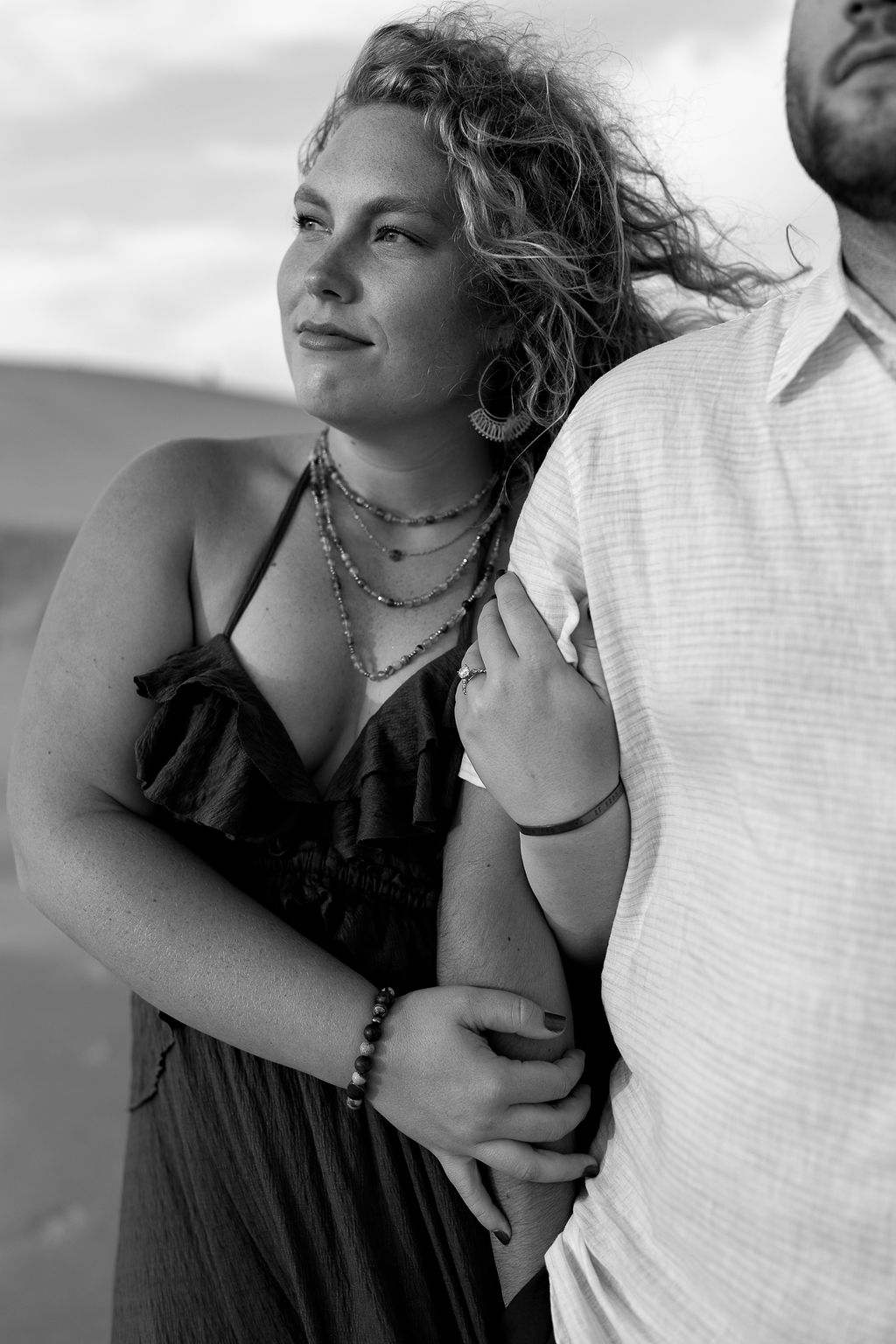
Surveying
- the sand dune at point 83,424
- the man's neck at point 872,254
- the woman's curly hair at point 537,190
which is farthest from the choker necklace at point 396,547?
the sand dune at point 83,424

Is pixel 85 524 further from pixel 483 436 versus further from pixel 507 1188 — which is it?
pixel 507 1188

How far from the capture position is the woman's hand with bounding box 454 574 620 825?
56.5 inches

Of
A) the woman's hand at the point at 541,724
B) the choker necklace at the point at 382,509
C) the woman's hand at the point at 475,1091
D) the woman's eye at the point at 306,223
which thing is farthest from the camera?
the choker necklace at the point at 382,509

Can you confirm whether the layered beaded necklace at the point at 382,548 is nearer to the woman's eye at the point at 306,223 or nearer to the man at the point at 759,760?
the woman's eye at the point at 306,223

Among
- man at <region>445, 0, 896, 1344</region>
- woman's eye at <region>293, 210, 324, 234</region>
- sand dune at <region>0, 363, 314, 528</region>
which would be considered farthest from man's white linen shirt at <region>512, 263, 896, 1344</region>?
sand dune at <region>0, 363, 314, 528</region>

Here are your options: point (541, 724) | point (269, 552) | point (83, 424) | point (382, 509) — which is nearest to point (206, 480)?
point (269, 552)

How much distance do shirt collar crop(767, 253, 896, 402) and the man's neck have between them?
2 cm

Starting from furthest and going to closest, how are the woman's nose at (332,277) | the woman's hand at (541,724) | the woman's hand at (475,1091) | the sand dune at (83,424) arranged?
the sand dune at (83,424) → the woman's nose at (332,277) → the woman's hand at (475,1091) → the woman's hand at (541,724)

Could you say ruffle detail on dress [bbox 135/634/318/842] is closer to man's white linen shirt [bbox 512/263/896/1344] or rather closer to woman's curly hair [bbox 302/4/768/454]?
man's white linen shirt [bbox 512/263/896/1344]

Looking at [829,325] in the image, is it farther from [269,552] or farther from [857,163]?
[269,552]

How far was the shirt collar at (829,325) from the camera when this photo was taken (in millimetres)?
1317

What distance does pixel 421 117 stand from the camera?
1.98 metres

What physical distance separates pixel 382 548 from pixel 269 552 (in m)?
0.19

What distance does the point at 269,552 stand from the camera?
1.98 m
